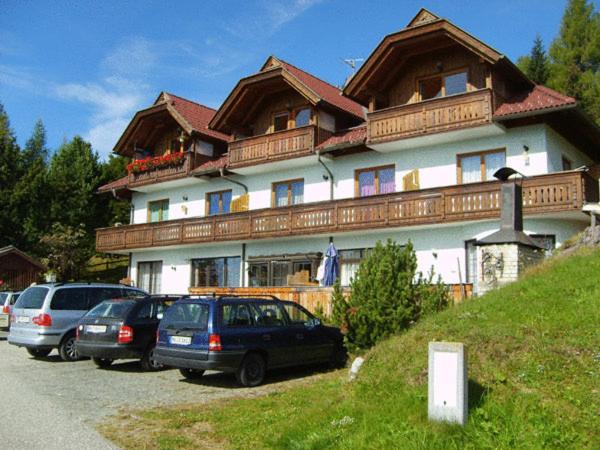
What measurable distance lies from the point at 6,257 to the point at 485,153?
27.4 metres

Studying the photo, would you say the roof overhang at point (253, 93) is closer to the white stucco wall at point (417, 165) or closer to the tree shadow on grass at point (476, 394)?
the white stucco wall at point (417, 165)

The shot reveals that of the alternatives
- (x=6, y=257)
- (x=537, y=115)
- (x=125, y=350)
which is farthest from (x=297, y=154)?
(x=6, y=257)

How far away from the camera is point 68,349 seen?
14.1m

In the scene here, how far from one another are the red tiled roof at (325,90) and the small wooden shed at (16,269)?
20.2 m

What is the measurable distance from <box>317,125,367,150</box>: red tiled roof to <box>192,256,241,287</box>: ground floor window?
22.0 ft

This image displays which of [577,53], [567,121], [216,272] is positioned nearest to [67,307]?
[216,272]

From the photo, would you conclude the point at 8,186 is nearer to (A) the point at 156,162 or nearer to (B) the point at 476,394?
(A) the point at 156,162

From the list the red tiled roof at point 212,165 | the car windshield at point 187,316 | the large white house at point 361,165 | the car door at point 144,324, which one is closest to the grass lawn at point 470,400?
the car windshield at point 187,316

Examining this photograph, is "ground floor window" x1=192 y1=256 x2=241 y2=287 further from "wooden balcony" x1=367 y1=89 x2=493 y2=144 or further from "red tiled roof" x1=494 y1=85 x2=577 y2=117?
"red tiled roof" x1=494 y1=85 x2=577 y2=117

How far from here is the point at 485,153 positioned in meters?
19.6

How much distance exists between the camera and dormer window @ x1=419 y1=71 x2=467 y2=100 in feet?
66.5

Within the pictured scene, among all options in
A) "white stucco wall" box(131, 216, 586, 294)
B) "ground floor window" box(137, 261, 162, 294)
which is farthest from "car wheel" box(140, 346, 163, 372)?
"ground floor window" box(137, 261, 162, 294)

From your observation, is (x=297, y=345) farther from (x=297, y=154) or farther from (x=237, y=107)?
(x=237, y=107)

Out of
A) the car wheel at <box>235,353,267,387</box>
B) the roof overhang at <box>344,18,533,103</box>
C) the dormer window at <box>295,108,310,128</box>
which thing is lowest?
the car wheel at <box>235,353,267,387</box>
